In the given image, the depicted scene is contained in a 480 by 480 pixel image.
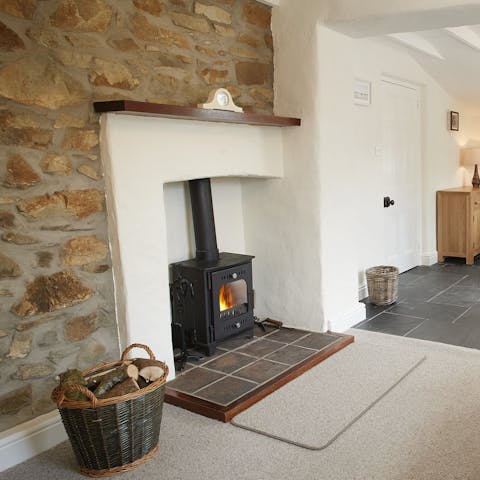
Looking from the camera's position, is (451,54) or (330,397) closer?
(330,397)

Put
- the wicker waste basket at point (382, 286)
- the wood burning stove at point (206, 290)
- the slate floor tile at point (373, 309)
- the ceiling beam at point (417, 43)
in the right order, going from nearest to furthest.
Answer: the wood burning stove at point (206, 290) < the slate floor tile at point (373, 309) < the wicker waste basket at point (382, 286) < the ceiling beam at point (417, 43)

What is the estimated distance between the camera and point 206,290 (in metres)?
3.42

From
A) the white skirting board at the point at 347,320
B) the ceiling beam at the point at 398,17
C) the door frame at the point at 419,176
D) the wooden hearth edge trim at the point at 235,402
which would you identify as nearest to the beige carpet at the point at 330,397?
the wooden hearth edge trim at the point at 235,402

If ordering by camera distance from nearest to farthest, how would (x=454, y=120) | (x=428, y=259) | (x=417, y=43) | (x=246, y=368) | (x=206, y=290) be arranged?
(x=246, y=368) → (x=206, y=290) → (x=417, y=43) → (x=428, y=259) → (x=454, y=120)

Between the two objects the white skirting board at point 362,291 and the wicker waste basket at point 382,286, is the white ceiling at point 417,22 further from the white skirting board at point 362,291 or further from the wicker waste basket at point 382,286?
the white skirting board at point 362,291

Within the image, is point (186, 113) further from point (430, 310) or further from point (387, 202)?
point (387, 202)

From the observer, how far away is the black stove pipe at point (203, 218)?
3598 millimetres

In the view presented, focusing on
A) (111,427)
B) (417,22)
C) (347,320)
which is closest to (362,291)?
(347,320)

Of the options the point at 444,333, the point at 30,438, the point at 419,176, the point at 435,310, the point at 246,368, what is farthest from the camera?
the point at 419,176

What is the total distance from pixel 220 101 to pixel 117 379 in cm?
181

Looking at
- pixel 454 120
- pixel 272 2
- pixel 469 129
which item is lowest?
pixel 469 129

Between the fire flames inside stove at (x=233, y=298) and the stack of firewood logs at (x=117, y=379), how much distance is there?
3.55ft

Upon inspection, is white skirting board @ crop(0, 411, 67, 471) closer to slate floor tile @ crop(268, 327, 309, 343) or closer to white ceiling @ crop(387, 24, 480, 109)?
slate floor tile @ crop(268, 327, 309, 343)

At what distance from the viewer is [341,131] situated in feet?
12.9
